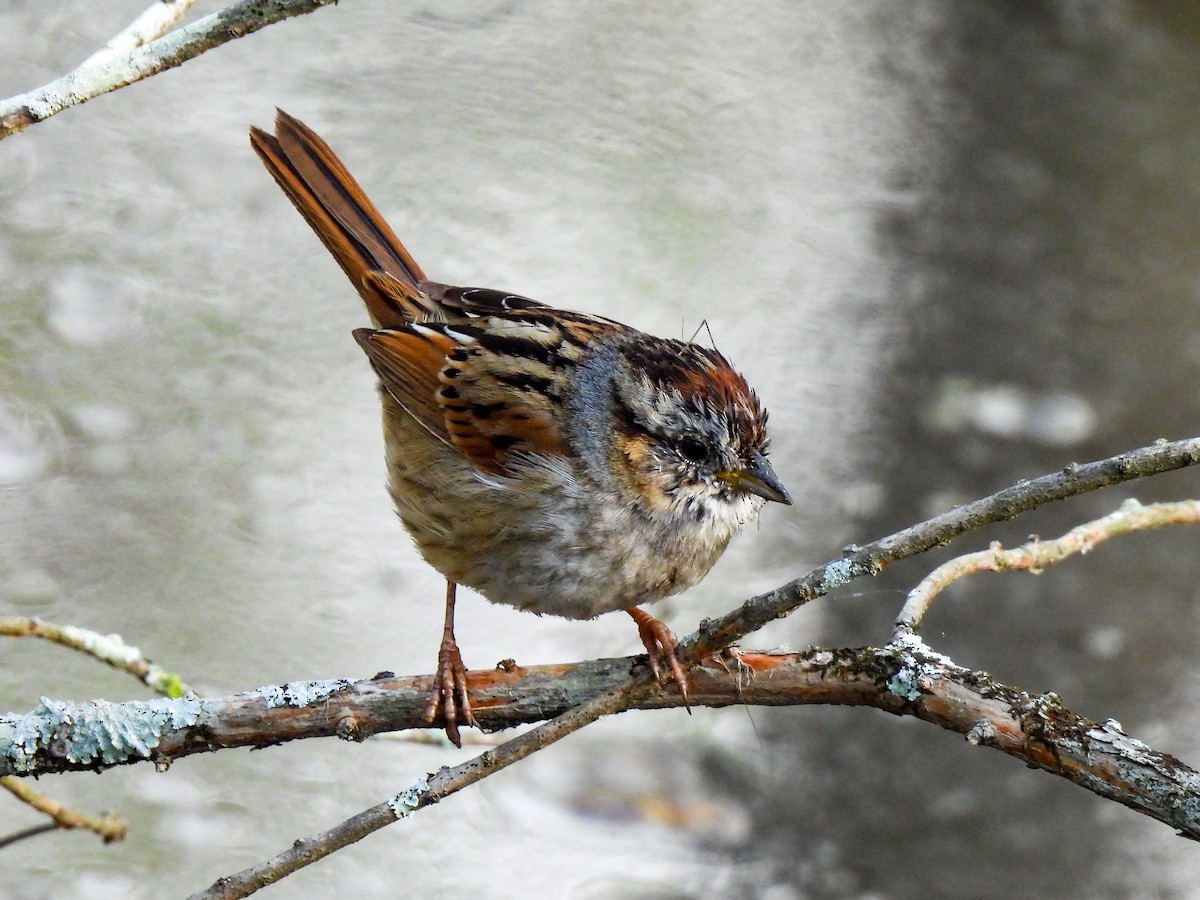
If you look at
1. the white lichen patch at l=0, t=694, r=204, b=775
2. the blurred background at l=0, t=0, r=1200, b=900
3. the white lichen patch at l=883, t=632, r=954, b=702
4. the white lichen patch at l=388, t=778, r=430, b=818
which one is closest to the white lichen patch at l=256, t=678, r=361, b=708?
the white lichen patch at l=0, t=694, r=204, b=775

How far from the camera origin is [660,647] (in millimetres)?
2688

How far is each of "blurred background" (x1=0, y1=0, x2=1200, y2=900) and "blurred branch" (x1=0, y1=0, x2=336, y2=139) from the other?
91.4 inches

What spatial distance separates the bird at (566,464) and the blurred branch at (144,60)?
42.5 inches

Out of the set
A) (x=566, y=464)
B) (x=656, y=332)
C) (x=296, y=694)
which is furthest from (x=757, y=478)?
(x=656, y=332)

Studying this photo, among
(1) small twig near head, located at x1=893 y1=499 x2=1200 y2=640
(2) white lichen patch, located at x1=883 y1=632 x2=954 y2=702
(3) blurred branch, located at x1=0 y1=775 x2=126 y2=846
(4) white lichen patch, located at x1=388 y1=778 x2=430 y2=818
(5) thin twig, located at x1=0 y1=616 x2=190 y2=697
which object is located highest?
(1) small twig near head, located at x1=893 y1=499 x2=1200 y2=640

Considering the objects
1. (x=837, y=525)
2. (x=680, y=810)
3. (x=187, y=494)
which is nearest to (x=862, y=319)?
(x=837, y=525)

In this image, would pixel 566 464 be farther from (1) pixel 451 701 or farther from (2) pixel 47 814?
(2) pixel 47 814

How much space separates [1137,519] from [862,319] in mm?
1966

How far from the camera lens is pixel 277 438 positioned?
15.9 ft

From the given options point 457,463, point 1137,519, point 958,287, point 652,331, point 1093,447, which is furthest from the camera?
point 652,331

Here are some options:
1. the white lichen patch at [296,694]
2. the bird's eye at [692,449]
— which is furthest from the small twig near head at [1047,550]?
the white lichen patch at [296,694]

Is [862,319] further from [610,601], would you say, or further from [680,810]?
[610,601]

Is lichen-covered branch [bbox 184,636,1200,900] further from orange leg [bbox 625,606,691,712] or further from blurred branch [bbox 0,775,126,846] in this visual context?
blurred branch [bbox 0,775,126,846]

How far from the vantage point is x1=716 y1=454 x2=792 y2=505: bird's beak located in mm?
2881
